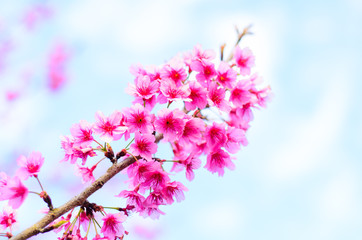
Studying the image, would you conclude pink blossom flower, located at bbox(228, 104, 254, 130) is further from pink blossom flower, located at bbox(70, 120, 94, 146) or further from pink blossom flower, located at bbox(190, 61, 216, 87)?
pink blossom flower, located at bbox(70, 120, 94, 146)

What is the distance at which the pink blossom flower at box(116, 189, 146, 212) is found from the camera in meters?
2.70

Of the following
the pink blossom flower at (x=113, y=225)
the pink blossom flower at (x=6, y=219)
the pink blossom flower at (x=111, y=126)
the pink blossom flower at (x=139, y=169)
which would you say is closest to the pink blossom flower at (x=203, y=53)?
the pink blossom flower at (x=111, y=126)

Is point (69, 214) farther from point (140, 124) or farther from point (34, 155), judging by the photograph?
point (140, 124)

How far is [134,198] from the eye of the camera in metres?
2.74

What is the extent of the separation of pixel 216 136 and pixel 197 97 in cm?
34

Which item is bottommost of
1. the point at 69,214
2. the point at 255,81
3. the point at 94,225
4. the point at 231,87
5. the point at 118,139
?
the point at 94,225

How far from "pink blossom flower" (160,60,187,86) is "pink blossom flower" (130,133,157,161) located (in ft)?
2.00

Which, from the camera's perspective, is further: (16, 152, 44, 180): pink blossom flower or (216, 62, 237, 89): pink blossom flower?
(216, 62, 237, 89): pink blossom flower

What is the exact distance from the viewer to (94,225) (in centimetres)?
261

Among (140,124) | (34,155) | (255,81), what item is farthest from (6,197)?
(255,81)

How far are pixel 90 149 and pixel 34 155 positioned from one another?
15.0 inches

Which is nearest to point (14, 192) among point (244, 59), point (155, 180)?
point (155, 180)

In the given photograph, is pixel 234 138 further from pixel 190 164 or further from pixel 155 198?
pixel 155 198

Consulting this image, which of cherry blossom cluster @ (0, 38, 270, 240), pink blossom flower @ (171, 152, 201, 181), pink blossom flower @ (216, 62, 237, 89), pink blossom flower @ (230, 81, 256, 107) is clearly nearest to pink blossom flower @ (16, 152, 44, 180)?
cherry blossom cluster @ (0, 38, 270, 240)
